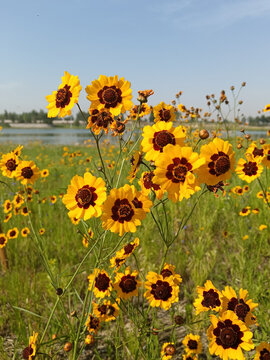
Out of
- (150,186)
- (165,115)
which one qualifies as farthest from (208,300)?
(165,115)

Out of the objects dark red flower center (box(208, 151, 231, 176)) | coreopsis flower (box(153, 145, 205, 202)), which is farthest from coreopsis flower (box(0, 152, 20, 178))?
dark red flower center (box(208, 151, 231, 176))

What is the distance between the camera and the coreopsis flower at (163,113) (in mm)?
1417

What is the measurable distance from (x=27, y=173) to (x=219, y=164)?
1.43m

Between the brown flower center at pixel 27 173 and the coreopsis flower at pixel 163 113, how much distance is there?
104 centimetres

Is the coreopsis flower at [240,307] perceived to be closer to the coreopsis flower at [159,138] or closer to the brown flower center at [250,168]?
the coreopsis flower at [159,138]

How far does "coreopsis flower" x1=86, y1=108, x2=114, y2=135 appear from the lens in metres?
1.27

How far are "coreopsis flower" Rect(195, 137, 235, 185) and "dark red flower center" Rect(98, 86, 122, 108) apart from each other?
1.76 feet

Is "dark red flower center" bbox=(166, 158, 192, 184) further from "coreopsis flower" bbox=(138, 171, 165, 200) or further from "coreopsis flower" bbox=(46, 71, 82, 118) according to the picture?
"coreopsis flower" bbox=(46, 71, 82, 118)

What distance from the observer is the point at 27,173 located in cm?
189

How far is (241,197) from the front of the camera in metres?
3.54

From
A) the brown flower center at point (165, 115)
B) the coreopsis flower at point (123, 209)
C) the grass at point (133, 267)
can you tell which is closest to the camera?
the coreopsis flower at point (123, 209)

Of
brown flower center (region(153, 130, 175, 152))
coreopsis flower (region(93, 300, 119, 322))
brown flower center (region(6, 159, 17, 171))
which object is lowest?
coreopsis flower (region(93, 300, 119, 322))

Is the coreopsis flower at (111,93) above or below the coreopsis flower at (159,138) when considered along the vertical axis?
above

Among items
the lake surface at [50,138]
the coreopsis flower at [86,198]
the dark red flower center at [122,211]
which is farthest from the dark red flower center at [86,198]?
the lake surface at [50,138]
